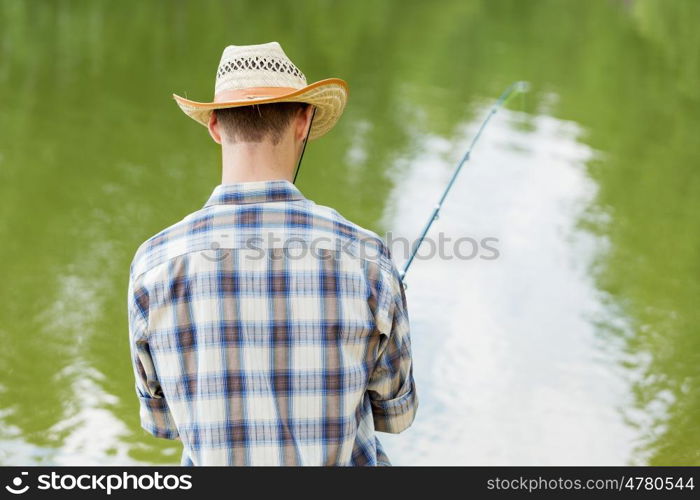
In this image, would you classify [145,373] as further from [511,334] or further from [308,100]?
[511,334]

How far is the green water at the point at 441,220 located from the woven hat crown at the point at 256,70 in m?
2.12

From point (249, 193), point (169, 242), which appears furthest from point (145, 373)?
point (249, 193)

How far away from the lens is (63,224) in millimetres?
5609

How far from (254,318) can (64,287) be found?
360 centimetres

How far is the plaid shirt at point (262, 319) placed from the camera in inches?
55.4

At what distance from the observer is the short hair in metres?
1.48

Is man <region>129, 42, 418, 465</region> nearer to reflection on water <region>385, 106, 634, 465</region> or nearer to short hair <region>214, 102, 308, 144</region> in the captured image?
short hair <region>214, 102, 308, 144</region>

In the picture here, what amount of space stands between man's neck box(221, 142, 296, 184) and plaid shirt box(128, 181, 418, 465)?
0.09 feet

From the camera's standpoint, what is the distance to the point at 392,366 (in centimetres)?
154

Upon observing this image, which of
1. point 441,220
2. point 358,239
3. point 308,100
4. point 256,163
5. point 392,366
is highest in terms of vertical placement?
point 441,220

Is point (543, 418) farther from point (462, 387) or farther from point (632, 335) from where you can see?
point (632, 335)

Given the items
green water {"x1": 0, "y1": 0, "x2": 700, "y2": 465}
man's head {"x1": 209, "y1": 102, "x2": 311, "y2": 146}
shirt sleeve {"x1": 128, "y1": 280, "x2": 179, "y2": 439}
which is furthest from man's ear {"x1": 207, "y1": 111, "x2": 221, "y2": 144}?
green water {"x1": 0, "y1": 0, "x2": 700, "y2": 465}

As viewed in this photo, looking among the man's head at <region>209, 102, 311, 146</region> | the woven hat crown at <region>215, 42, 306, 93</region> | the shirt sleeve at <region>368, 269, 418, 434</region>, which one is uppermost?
the woven hat crown at <region>215, 42, 306, 93</region>

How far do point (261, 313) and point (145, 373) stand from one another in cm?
25
